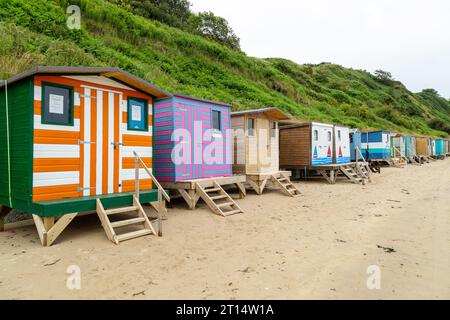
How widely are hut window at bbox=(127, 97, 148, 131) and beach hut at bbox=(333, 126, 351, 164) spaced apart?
41.2 feet

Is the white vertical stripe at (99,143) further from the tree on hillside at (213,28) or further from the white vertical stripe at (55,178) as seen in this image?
the tree on hillside at (213,28)

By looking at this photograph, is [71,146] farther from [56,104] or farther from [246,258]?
[246,258]

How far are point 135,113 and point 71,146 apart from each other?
5.62ft

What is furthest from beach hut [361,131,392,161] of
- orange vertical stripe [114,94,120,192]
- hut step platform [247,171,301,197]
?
orange vertical stripe [114,94,120,192]

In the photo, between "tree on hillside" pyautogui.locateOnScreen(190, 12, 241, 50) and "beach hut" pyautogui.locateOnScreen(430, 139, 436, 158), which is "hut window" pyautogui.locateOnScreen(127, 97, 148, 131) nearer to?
"tree on hillside" pyautogui.locateOnScreen(190, 12, 241, 50)

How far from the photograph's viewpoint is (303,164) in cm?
1527

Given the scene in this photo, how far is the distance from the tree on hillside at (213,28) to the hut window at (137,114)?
2921cm

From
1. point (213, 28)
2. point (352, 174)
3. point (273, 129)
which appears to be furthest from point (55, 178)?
point (213, 28)

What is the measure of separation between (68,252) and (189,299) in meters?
2.64

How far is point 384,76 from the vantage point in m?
89.3

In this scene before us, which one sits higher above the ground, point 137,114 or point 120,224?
point 137,114

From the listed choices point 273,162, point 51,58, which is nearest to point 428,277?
point 273,162

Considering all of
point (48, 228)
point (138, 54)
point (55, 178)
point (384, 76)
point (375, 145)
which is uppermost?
point (384, 76)
